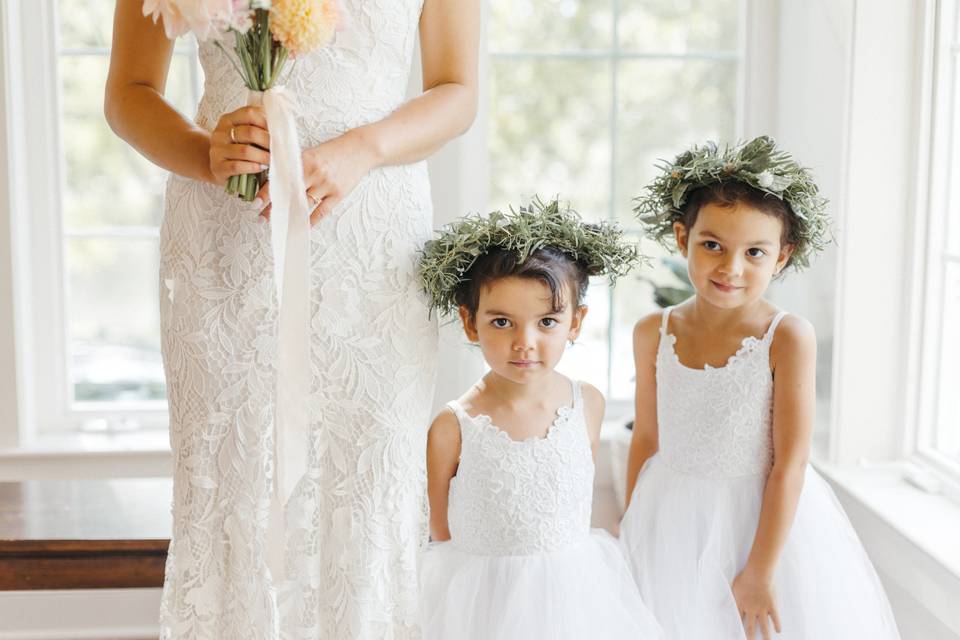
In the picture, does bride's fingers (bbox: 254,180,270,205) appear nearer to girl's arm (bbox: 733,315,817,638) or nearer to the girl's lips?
the girl's lips

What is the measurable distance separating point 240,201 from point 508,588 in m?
0.81

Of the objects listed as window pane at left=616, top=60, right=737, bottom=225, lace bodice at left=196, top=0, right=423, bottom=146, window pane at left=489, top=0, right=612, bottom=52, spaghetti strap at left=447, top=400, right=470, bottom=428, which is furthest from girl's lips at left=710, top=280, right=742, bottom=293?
window pane at left=489, top=0, right=612, bottom=52

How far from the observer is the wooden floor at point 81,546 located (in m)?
2.48

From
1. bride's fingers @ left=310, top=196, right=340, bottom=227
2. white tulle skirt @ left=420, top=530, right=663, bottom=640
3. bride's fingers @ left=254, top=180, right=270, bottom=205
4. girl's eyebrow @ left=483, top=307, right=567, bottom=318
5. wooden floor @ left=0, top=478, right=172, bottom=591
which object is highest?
bride's fingers @ left=254, top=180, right=270, bottom=205

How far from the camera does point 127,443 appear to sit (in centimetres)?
290

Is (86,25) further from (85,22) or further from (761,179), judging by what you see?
(761,179)

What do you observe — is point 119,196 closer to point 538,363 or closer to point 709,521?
point 538,363

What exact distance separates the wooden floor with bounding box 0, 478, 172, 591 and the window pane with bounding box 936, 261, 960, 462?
1.85 meters

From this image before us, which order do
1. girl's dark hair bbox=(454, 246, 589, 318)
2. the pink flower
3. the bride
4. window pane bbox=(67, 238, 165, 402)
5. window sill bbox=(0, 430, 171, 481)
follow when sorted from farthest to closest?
window pane bbox=(67, 238, 165, 402), window sill bbox=(0, 430, 171, 481), girl's dark hair bbox=(454, 246, 589, 318), the bride, the pink flower

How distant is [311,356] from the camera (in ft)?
5.30

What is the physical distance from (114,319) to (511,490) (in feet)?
5.41

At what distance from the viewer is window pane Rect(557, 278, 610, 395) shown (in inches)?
123

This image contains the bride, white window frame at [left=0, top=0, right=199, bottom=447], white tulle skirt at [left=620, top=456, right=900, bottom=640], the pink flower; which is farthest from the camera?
white window frame at [left=0, top=0, right=199, bottom=447]

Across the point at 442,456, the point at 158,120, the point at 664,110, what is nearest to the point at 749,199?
the point at 442,456
